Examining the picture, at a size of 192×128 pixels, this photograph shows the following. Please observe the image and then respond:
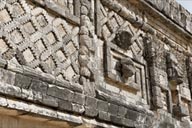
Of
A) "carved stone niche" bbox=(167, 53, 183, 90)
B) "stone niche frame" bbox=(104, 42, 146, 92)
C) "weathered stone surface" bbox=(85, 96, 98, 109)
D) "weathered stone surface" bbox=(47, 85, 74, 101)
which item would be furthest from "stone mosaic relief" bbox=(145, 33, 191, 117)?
"weathered stone surface" bbox=(47, 85, 74, 101)

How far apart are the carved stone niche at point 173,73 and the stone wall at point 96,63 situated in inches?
0.7

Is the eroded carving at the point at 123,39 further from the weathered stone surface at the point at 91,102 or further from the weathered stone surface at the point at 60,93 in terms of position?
the weathered stone surface at the point at 60,93

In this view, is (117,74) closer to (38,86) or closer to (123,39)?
(123,39)

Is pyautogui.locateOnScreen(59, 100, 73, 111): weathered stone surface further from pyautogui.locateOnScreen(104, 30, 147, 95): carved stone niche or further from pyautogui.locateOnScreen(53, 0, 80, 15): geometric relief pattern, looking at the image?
pyautogui.locateOnScreen(53, 0, 80, 15): geometric relief pattern

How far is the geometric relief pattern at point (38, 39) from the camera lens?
4.24 m

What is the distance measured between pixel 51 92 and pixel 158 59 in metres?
2.92

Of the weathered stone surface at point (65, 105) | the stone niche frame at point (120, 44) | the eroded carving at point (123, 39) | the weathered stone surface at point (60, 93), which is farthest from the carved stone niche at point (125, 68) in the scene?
the weathered stone surface at point (65, 105)

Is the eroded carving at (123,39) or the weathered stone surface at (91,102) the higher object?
the eroded carving at (123,39)

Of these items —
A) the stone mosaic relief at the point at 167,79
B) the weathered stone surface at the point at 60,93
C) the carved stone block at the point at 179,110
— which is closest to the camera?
the weathered stone surface at the point at 60,93

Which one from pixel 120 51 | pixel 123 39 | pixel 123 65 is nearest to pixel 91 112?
pixel 123 65

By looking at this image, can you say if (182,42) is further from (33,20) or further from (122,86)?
(33,20)

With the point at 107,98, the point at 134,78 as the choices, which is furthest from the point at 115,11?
the point at 107,98

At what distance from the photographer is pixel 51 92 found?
14.5 feet

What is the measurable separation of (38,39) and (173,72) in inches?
125
